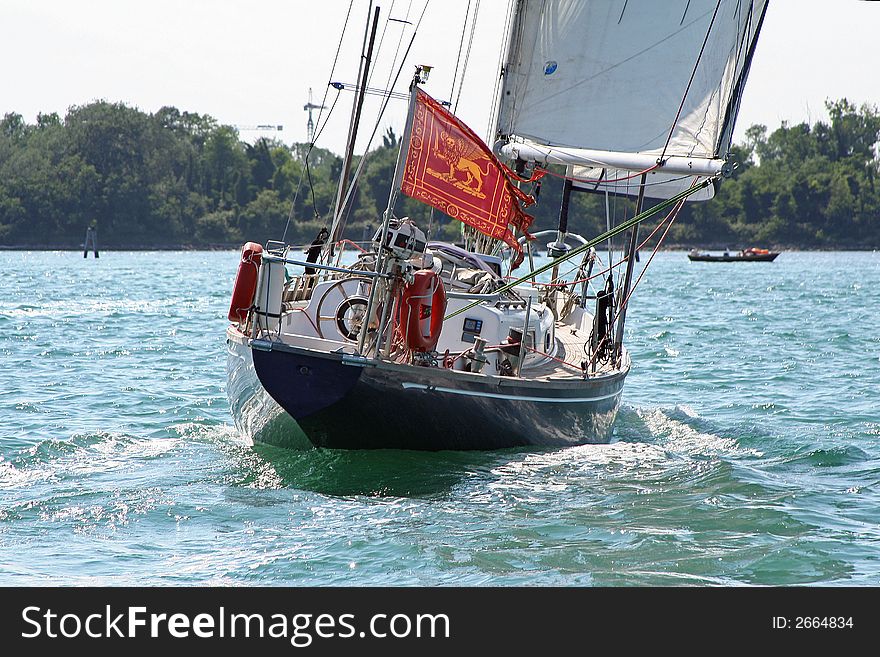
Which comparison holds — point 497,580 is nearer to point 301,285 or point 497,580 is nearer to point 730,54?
point 301,285

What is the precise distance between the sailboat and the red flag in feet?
0.06

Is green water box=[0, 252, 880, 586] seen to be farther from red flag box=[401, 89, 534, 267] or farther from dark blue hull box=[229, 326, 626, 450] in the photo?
red flag box=[401, 89, 534, 267]

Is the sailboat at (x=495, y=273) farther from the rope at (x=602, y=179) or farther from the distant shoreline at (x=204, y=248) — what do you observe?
the distant shoreline at (x=204, y=248)

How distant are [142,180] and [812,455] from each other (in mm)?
125994

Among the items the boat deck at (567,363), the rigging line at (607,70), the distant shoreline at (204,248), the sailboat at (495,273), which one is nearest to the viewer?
the sailboat at (495,273)

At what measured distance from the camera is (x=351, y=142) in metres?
15.8

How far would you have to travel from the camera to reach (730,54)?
16.3 m

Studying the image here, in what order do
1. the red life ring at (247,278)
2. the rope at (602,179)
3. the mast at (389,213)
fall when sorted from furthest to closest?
the rope at (602,179)
the red life ring at (247,278)
the mast at (389,213)

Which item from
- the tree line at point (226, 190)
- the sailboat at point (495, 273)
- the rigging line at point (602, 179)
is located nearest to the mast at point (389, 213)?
the sailboat at point (495, 273)

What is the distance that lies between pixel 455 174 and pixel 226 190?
5113 inches

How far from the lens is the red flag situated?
36.9 ft

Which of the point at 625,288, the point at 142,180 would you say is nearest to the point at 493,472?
the point at 625,288

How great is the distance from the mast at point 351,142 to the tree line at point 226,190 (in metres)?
103

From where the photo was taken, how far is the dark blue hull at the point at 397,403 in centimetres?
1119
